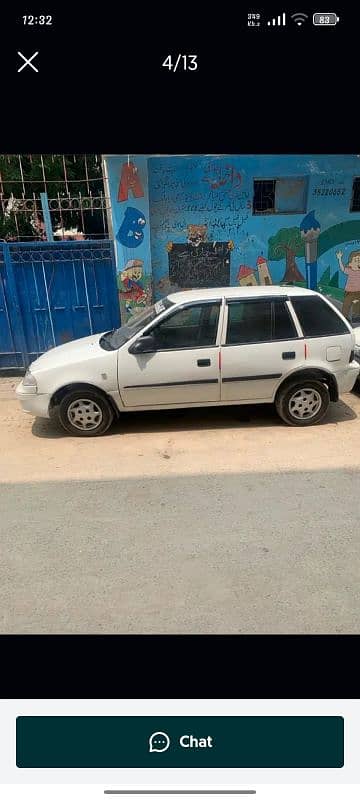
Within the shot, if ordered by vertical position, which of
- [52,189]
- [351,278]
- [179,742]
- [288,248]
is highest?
[52,189]

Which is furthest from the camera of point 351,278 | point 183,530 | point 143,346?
point 351,278

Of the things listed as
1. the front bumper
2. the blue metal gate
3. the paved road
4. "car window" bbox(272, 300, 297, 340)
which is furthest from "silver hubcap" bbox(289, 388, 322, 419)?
the blue metal gate

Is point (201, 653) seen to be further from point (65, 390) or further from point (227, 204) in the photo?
point (227, 204)

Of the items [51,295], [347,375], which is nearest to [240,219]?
[51,295]

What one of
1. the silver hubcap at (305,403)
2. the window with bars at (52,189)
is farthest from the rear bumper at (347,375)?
the window with bars at (52,189)

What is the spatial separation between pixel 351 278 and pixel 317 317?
15.0 feet

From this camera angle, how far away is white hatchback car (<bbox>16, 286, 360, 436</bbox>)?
4.83 meters

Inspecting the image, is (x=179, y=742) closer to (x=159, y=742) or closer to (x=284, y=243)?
(x=159, y=742)

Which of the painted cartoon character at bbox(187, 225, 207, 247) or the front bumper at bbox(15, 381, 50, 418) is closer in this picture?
the front bumper at bbox(15, 381, 50, 418)

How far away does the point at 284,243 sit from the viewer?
8391 mm
